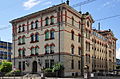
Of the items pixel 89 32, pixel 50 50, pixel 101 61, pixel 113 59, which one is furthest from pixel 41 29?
pixel 113 59

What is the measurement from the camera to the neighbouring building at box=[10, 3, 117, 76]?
133 ft

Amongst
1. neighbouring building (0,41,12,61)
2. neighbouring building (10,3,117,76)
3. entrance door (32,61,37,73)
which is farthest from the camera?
neighbouring building (0,41,12,61)

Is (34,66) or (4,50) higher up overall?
(4,50)

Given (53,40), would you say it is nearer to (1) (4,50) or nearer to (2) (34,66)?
(2) (34,66)

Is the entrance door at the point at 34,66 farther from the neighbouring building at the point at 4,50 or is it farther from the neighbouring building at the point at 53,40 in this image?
the neighbouring building at the point at 4,50

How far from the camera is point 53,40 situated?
136 ft

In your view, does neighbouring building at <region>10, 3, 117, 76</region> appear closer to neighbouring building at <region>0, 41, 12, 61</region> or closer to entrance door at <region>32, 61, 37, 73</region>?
entrance door at <region>32, 61, 37, 73</region>

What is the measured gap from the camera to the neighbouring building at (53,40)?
40.6 m

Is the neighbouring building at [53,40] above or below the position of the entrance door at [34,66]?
above

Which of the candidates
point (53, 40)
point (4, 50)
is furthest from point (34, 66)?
point (4, 50)

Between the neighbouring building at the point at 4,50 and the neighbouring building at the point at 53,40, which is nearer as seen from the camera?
the neighbouring building at the point at 53,40

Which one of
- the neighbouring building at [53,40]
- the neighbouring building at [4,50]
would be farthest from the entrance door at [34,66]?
the neighbouring building at [4,50]

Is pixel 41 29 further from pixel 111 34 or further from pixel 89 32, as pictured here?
pixel 111 34

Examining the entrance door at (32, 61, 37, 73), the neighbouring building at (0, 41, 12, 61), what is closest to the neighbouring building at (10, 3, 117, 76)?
the entrance door at (32, 61, 37, 73)
